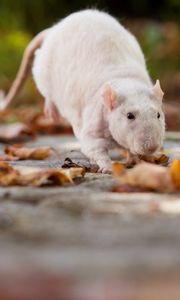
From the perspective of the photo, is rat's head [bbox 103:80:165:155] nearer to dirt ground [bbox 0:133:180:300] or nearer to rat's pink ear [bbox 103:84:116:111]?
rat's pink ear [bbox 103:84:116:111]

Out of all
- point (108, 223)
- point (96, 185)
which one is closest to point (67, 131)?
point (96, 185)

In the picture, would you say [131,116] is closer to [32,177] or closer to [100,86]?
[100,86]

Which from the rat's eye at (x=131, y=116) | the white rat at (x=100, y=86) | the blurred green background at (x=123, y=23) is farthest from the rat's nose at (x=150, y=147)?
the blurred green background at (x=123, y=23)

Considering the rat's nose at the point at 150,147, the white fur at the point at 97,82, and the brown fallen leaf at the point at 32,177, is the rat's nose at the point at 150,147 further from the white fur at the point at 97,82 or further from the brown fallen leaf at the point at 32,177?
the brown fallen leaf at the point at 32,177

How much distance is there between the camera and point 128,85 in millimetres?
4055

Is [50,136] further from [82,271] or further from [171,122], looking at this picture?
[82,271]

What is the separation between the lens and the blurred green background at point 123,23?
11.7 metres

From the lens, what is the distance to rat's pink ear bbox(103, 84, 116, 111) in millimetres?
3872

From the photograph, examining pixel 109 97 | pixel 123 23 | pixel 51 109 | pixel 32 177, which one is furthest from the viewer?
pixel 123 23

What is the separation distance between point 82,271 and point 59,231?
416 millimetres

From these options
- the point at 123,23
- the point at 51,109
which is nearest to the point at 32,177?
the point at 51,109

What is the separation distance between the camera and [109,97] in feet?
12.8

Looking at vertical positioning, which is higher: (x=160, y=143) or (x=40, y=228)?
(x=40, y=228)

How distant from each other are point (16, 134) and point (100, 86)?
1.66 m
